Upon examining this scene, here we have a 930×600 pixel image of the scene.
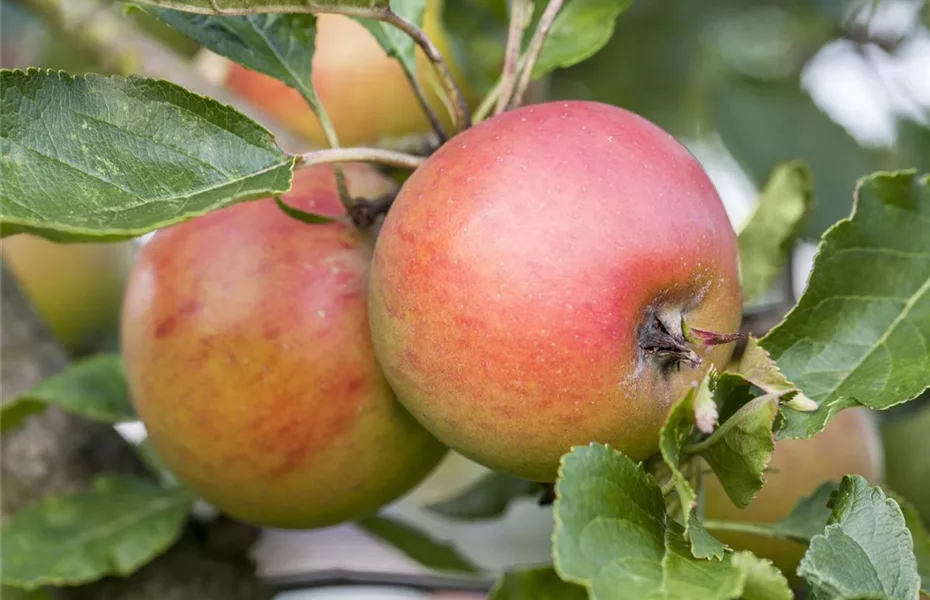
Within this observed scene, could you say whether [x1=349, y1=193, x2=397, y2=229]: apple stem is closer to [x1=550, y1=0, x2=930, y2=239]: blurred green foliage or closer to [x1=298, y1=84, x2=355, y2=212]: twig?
[x1=298, y1=84, x2=355, y2=212]: twig

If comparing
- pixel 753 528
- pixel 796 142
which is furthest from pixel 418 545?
pixel 796 142

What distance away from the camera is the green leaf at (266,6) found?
64cm

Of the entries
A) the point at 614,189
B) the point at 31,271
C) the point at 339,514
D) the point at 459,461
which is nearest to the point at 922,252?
the point at 614,189

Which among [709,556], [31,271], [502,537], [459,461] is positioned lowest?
[502,537]

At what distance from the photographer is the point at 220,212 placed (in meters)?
0.79

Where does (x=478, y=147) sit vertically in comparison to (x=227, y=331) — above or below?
above

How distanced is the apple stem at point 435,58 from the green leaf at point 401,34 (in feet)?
0.15

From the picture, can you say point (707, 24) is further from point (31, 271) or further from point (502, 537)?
point (31, 271)

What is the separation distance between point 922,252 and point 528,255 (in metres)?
0.33

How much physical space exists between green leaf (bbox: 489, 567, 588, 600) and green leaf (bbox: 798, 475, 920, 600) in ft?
0.80

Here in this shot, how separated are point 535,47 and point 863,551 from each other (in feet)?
1.38

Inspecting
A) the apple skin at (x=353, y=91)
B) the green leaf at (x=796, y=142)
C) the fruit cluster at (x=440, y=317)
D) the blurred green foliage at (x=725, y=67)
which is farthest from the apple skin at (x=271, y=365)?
the green leaf at (x=796, y=142)

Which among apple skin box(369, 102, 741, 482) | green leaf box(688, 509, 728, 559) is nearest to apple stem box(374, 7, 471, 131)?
apple skin box(369, 102, 741, 482)

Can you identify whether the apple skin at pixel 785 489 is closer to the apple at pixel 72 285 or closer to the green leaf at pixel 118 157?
the green leaf at pixel 118 157
